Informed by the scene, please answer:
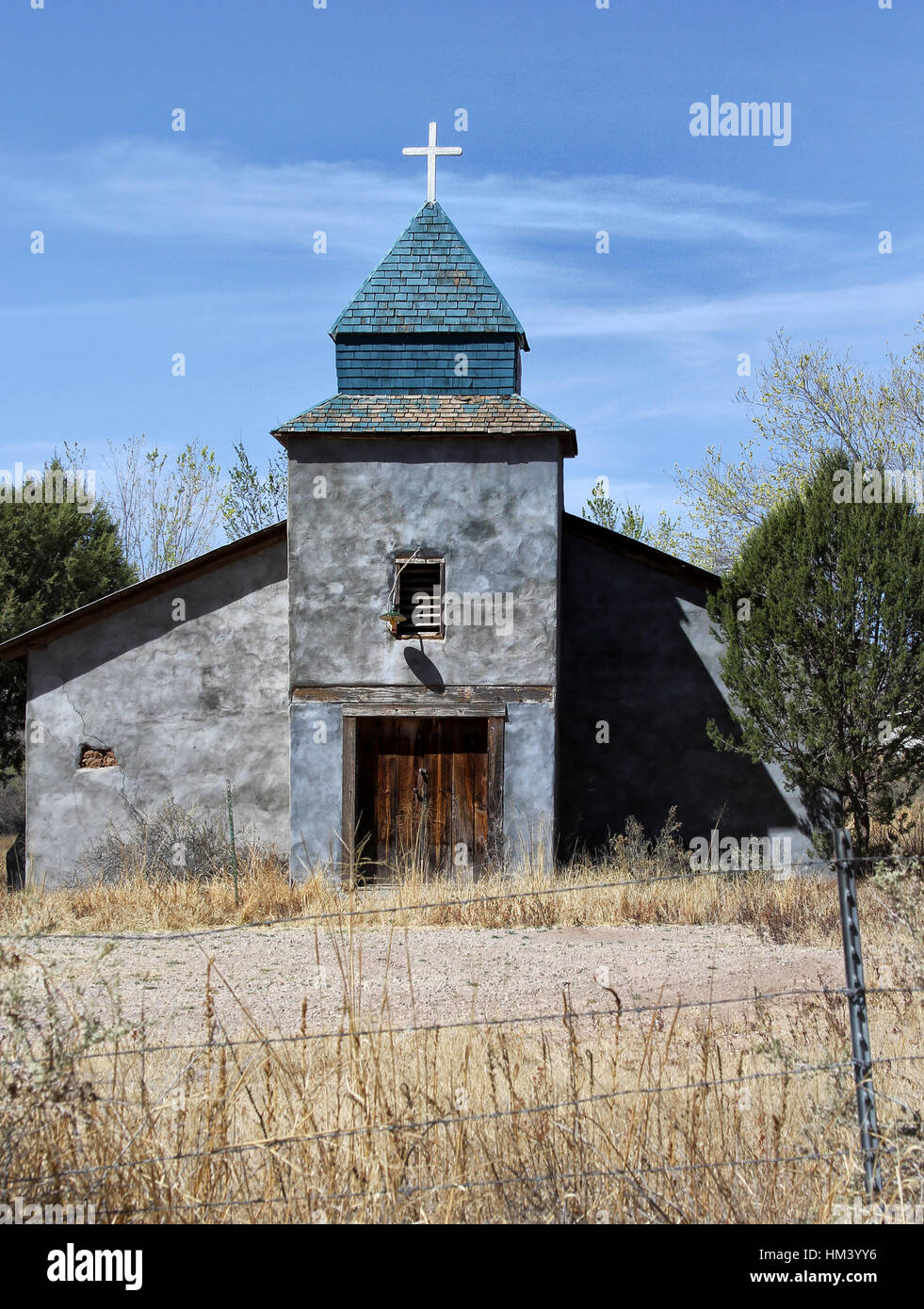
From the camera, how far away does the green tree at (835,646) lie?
1541cm

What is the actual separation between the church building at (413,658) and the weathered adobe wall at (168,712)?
0.10ft

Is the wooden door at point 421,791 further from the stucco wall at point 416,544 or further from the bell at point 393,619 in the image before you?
the bell at point 393,619

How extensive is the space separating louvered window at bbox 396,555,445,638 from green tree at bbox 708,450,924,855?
391 centimetres

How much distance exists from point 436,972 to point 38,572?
14.5 metres

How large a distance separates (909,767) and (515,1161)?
11.9m

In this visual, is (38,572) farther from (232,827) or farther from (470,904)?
(470,904)

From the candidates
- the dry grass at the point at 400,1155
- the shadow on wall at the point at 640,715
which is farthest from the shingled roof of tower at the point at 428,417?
the dry grass at the point at 400,1155

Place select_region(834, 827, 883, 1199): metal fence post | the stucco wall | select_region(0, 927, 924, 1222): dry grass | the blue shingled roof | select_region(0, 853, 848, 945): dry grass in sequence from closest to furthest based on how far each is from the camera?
select_region(0, 927, 924, 1222): dry grass
select_region(834, 827, 883, 1199): metal fence post
select_region(0, 853, 848, 945): dry grass
the stucco wall
the blue shingled roof

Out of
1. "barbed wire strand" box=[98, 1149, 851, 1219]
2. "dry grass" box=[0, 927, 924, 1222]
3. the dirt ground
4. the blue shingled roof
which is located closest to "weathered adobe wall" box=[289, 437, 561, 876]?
the blue shingled roof

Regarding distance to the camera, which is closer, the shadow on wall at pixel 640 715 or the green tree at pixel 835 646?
the green tree at pixel 835 646

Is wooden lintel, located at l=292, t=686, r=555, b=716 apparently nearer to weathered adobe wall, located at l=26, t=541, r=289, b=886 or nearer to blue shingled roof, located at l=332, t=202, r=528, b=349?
weathered adobe wall, located at l=26, t=541, r=289, b=886

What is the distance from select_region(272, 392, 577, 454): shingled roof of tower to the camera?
1609 centimetres
